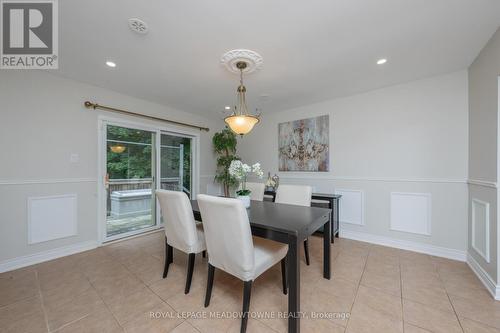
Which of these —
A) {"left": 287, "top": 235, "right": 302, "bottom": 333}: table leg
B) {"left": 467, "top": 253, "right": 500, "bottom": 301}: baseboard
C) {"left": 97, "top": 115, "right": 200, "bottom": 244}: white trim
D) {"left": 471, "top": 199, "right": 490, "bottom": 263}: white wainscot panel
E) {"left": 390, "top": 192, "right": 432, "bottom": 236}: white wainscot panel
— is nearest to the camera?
{"left": 287, "top": 235, "right": 302, "bottom": 333}: table leg

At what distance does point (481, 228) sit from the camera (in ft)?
6.96

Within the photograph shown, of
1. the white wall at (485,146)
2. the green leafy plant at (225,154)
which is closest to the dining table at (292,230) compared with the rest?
the white wall at (485,146)

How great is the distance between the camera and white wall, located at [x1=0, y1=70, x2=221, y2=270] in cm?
234

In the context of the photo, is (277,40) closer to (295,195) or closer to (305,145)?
(295,195)

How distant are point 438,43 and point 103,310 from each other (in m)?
3.93

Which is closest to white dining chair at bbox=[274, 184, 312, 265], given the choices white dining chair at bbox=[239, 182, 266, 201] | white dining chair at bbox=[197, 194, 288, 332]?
white dining chair at bbox=[239, 182, 266, 201]

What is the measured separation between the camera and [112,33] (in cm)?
182

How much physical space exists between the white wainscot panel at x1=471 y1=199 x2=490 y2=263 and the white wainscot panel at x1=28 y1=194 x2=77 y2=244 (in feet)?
16.1

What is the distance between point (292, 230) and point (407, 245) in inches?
97.4

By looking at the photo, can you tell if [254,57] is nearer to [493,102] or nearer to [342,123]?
[342,123]

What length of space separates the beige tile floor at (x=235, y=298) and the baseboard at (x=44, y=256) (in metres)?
0.12

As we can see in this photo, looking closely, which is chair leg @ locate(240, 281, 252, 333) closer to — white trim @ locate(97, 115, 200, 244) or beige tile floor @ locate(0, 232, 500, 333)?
beige tile floor @ locate(0, 232, 500, 333)

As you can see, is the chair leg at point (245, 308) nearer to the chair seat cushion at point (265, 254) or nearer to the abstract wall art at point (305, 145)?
the chair seat cushion at point (265, 254)

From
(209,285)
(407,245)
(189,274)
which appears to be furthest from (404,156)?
(189,274)
